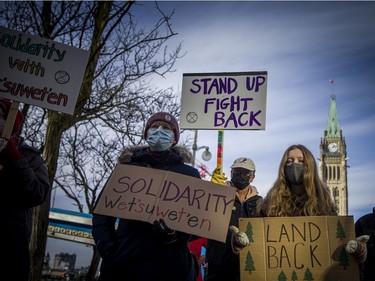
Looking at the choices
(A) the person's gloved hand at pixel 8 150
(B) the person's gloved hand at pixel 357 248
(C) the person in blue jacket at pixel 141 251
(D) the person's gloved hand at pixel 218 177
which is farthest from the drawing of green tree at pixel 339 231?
(A) the person's gloved hand at pixel 8 150

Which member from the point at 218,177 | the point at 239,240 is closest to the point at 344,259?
the point at 239,240

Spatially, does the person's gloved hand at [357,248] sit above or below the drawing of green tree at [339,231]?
below

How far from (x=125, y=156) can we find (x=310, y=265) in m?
1.53

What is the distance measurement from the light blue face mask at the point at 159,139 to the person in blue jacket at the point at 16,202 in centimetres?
84

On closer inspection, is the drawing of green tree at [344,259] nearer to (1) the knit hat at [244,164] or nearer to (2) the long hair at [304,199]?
(2) the long hair at [304,199]

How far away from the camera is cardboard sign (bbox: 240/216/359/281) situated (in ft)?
8.38

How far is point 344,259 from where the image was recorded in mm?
2537

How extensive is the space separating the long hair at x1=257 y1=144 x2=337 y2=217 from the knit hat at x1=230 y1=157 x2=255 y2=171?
1.39 m

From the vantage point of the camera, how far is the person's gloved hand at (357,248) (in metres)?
2.43

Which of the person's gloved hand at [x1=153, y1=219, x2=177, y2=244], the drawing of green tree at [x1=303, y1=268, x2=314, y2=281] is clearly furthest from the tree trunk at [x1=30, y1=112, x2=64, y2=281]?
the drawing of green tree at [x1=303, y1=268, x2=314, y2=281]

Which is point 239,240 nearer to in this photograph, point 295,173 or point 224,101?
point 295,173

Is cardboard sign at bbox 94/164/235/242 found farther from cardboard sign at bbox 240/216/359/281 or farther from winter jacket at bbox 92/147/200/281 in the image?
cardboard sign at bbox 240/216/359/281

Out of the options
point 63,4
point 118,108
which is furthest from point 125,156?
point 118,108

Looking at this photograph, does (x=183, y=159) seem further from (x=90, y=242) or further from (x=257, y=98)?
(x=90, y=242)
